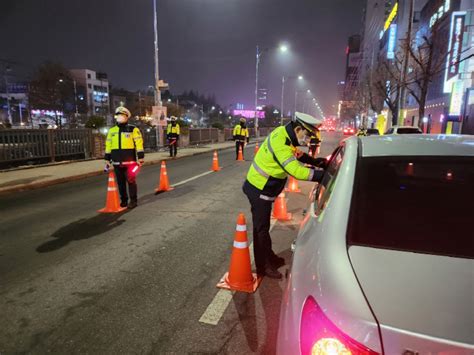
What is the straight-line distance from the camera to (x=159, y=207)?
7.80 metres


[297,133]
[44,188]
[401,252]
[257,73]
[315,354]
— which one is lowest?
[44,188]

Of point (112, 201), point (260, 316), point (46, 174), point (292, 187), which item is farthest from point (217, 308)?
point (46, 174)

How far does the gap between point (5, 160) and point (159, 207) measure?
25.2ft

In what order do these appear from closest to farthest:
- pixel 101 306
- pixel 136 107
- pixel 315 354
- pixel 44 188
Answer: pixel 315 354
pixel 101 306
pixel 44 188
pixel 136 107

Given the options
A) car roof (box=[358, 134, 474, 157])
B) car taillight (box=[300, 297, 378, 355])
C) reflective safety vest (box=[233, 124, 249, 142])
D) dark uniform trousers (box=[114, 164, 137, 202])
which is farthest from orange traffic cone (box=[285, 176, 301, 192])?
car taillight (box=[300, 297, 378, 355])

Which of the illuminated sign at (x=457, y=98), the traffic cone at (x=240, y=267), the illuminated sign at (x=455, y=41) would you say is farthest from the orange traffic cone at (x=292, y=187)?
the illuminated sign at (x=457, y=98)

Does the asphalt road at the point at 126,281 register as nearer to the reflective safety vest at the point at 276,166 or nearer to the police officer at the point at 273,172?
the police officer at the point at 273,172

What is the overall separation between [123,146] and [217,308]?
15.5 feet

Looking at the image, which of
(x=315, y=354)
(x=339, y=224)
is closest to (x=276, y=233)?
(x=339, y=224)

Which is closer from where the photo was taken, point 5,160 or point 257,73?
point 5,160

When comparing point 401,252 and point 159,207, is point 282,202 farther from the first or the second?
point 401,252

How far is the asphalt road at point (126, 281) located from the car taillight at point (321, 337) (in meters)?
1.53

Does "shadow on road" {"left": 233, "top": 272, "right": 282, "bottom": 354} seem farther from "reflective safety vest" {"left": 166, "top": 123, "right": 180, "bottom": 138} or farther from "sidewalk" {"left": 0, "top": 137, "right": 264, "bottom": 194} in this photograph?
"reflective safety vest" {"left": 166, "top": 123, "right": 180, "bottom": 138}

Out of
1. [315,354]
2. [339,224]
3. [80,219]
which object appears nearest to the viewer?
[315,354]
